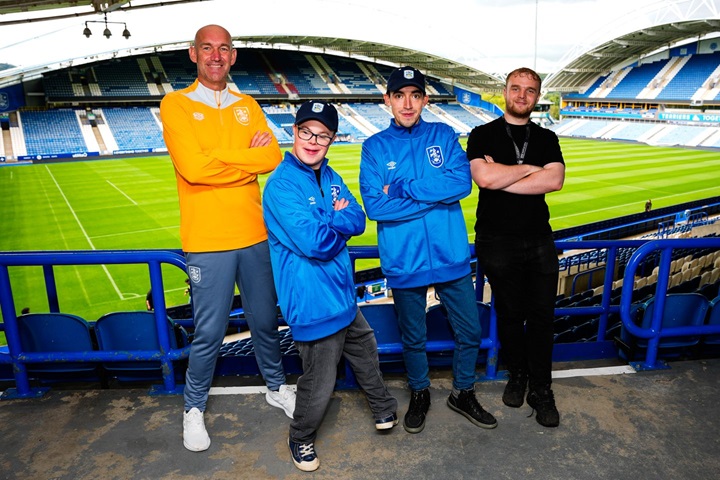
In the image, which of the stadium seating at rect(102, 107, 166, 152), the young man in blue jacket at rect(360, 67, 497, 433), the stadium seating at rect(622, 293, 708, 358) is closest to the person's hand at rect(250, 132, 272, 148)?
the young man in blue jacket at rect(360, 67, 497, 433)

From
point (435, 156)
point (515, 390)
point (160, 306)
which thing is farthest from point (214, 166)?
point (515, 390)

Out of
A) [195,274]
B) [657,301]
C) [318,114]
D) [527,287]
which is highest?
[318,114]

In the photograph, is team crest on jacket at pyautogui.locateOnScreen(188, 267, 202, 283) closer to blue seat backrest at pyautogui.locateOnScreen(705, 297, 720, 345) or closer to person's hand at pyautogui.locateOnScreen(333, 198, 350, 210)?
person's hand at pyautogui.locateOnScreen(333, 198, 350, 210)

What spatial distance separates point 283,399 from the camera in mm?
3096

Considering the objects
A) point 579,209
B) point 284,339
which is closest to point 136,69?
point 579,209

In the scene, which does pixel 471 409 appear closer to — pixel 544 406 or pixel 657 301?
pixel 544 406

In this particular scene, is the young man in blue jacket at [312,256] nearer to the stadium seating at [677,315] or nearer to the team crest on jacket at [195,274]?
the team crest on jacket at [195,274]

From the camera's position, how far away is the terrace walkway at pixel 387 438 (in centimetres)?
256

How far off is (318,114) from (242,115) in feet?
2.03

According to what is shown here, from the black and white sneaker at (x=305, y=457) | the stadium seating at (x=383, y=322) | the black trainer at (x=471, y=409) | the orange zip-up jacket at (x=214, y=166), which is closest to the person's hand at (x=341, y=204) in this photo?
the orange zip-up jacket at (x=214, y=166)

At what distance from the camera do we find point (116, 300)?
10.6 metres

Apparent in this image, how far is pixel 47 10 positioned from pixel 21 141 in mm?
32192

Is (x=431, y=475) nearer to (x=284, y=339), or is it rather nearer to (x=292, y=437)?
(x=292, y=437)

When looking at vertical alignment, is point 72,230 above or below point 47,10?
below
